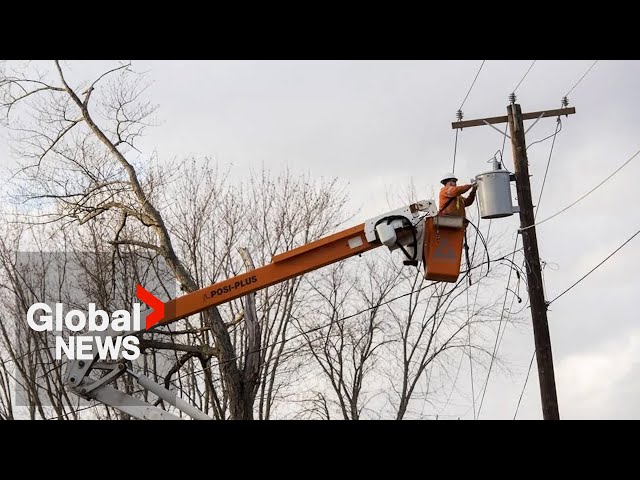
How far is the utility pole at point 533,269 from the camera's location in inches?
567

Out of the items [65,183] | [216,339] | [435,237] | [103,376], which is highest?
[65,183]

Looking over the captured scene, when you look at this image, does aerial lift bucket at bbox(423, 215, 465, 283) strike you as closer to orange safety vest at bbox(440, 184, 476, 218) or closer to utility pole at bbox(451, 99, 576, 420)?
orange safety vest at bbox(440, 184, 476, 218)

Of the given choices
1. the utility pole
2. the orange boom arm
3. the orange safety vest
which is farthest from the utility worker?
the utility pole

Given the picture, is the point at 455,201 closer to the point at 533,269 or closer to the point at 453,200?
the point at 453,200

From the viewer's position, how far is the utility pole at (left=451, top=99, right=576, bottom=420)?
1441 centimetres

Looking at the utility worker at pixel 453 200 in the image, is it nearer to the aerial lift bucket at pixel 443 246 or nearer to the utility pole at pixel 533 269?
the aerial lift bucket at pixel 443 246

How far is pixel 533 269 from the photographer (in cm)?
1470

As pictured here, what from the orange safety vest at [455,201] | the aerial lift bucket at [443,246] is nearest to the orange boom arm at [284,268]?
the aerial lift bucket at [443,246]

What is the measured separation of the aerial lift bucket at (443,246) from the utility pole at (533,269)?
5158 mm

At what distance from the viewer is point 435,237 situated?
9891mm
